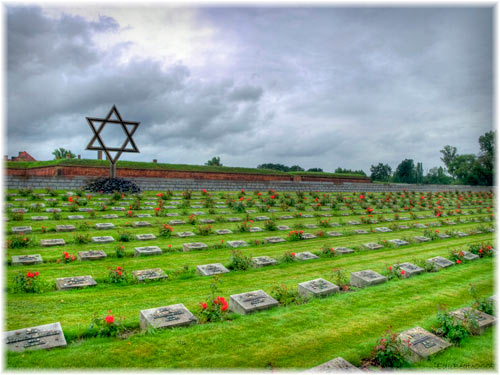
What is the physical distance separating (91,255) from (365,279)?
644 cm

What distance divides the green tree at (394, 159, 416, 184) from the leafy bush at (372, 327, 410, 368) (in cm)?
4709

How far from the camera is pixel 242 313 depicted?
4.90 meters

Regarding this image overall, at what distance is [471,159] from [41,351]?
55.5 metres

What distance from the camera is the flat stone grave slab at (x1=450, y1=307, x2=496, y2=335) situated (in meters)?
4.55

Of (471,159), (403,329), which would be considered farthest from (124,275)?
(471,159)

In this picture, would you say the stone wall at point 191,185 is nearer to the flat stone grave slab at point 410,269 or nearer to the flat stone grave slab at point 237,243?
the flat stone grave slab at point 237,243

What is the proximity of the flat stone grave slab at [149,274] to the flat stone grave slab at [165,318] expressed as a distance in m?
1.97

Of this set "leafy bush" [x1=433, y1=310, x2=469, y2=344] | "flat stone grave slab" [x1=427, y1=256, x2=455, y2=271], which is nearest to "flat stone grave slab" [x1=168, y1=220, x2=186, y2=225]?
"flat stone grave slab" [x1=427, y1=256, x2=455, y2=271]

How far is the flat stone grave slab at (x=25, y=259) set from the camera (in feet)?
22.5

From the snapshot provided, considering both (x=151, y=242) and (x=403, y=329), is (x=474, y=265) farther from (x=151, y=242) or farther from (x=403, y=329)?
(x=151, y=242)

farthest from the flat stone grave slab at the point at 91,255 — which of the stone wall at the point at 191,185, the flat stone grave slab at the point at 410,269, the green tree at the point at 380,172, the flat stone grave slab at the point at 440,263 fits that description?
the green tree at the point at 380,172

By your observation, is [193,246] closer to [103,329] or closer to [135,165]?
[103,329]

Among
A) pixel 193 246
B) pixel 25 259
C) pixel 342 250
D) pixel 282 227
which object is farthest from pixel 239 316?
pixel 282 227

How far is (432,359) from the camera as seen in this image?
381cm
